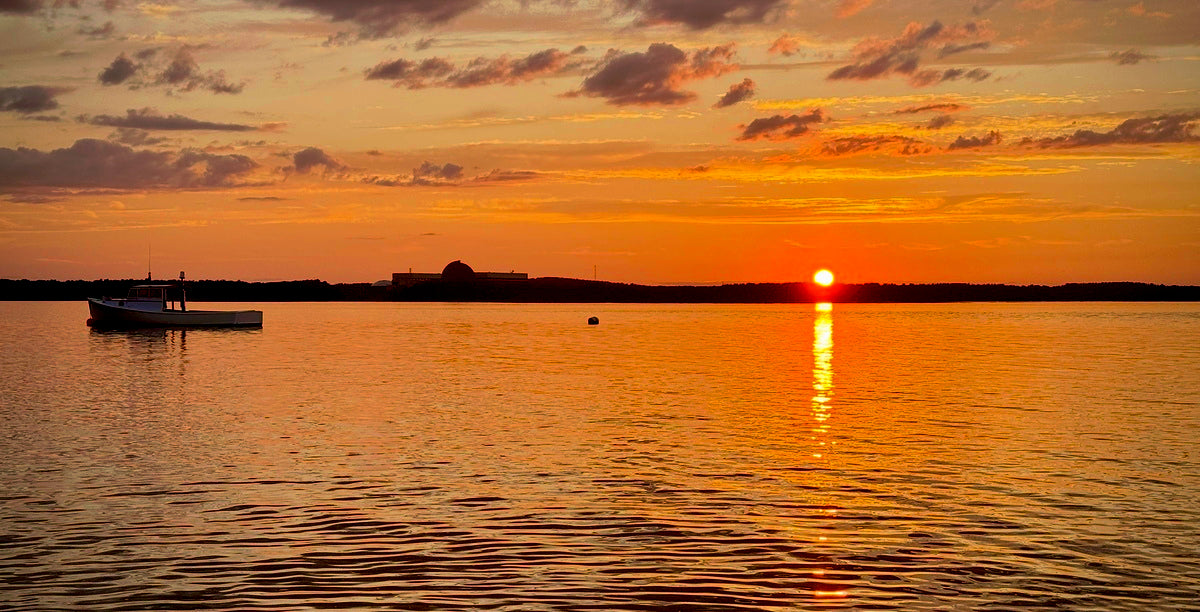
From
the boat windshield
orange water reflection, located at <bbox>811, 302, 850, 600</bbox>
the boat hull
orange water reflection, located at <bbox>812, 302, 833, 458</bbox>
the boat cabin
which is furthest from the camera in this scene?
the boat windshield

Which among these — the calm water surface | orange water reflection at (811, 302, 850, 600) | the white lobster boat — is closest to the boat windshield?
the white lobster boat

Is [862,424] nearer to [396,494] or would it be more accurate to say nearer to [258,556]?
[396,494]

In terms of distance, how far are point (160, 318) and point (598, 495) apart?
9524cm

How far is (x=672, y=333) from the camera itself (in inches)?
4653

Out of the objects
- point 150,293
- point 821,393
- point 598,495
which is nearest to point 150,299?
point 150,293

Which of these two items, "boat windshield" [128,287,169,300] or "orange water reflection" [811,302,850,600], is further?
"boat windshield" [128,287,169,300]

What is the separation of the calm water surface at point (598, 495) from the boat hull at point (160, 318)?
2203 inches

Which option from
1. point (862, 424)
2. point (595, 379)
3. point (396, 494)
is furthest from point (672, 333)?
point (396, 494)

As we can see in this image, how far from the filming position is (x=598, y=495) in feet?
77.2

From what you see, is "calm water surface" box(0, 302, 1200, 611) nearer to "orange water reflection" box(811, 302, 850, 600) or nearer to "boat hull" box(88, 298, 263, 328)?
"orange water reflection" box(811, 302, 850, 600)

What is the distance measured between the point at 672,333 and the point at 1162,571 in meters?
101

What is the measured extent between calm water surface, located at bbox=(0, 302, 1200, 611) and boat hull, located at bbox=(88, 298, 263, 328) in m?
55.9

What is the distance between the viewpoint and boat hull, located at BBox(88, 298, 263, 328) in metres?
108

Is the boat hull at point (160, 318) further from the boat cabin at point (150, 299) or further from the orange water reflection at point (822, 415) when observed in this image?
the orange water reflection at point (822, 415)
